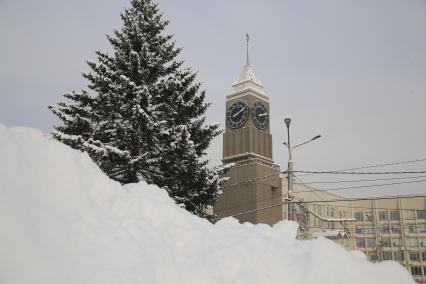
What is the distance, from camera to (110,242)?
4961mm

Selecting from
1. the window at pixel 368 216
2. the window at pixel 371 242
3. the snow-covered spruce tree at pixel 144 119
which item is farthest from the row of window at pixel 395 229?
the snow-covered spruce tree at pixel 144 119

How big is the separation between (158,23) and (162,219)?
11.4 meters

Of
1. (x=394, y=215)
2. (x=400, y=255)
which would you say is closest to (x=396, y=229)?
(x=394, y=215)

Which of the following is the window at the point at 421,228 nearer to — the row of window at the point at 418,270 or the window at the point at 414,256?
the window at the point at 414,256

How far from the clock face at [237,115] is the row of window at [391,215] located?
3757 cm

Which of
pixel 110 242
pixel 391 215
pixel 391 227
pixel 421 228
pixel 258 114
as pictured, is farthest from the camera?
pixel 391 215

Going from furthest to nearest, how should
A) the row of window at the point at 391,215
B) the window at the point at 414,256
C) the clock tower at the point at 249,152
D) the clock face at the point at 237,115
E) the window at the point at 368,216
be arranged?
the window at the point at 368,216 → the row of window at the point at 391,215 → the window at the point at 414,256 → the clock face at the point at 237,115 → the clock tower at the point at 249,152

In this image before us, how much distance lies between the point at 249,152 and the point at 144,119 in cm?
4866

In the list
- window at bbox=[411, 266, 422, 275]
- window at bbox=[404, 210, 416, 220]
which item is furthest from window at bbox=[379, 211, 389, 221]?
window at bbox=[411, 266, 422, 275]

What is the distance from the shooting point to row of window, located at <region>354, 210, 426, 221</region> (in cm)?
8300

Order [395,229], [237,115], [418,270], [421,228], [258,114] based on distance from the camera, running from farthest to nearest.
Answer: [395,229]
[421,228]
[418,270]
[237,115]
[258,114]

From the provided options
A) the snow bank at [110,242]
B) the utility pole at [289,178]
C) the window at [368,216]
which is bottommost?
the snow bank at [110,242]

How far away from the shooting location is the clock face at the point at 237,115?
64500mm

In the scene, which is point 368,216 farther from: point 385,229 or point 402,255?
point 402,255
